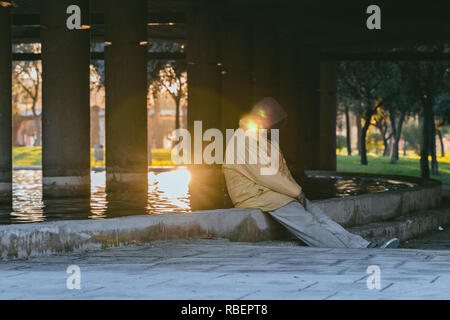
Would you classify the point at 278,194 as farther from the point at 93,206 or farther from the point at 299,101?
the point at 299,101

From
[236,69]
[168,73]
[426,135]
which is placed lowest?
[426,135]

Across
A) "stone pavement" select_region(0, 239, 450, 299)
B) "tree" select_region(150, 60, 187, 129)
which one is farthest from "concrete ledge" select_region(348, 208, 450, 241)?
"tree" select_region(150, 60, 187, 129)

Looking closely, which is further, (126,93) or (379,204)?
(126,93)

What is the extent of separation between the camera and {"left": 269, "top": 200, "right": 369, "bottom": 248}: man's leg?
888 centimetres

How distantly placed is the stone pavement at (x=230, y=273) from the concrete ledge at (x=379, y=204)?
375cm

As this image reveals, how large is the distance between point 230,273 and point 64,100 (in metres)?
9.53

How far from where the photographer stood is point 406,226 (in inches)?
531

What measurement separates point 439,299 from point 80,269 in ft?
10.2

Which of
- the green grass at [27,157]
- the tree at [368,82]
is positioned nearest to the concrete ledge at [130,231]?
the tree at [368,82]

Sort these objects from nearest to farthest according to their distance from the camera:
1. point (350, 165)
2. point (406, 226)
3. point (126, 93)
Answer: point (406, 226) → point (126, 93) → point (350, 165)

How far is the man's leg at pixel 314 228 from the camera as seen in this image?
29.1ft

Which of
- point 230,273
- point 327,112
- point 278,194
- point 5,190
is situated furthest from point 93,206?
point 327,112

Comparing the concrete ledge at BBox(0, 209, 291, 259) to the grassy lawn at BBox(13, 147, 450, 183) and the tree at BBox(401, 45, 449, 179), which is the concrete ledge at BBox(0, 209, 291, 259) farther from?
the grassy lawn at BBox(13, 147, 450, 183)

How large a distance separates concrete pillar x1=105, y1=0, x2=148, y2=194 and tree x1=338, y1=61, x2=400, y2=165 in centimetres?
2465
